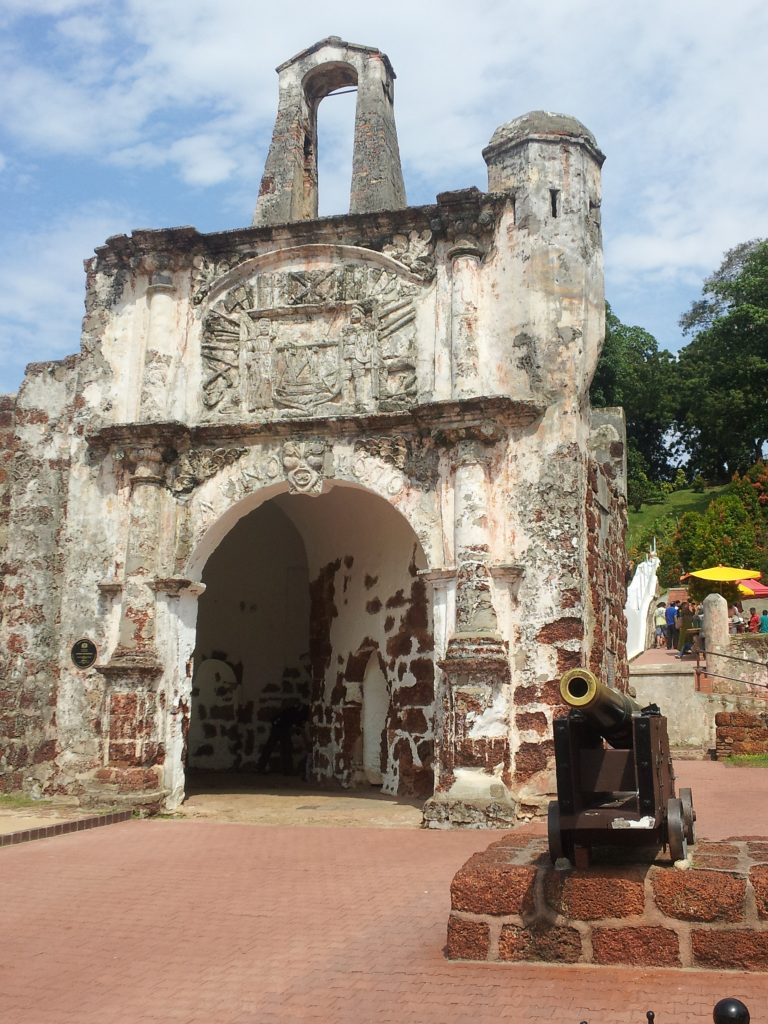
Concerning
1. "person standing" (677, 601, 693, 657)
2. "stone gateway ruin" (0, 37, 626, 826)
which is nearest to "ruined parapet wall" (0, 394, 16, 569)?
"stone gateway ruin" (0, 37, 626, 826)

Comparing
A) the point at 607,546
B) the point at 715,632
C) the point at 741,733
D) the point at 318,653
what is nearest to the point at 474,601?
the point at 607,546

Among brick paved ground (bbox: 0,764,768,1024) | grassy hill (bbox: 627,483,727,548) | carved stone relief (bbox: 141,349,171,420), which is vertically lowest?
brick paved ground (bbox: 0,764,768,1024)

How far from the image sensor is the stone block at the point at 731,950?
15.4 feet

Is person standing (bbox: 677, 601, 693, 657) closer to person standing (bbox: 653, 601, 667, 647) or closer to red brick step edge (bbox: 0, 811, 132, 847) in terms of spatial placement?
person standing (bbox: 653, 601, 667, 647)

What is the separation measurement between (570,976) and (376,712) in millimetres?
8736

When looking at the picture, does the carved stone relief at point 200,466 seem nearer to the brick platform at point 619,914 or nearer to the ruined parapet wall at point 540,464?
the ruined parapet wall at point 540,464

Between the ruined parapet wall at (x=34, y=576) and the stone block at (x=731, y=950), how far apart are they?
8562 mm

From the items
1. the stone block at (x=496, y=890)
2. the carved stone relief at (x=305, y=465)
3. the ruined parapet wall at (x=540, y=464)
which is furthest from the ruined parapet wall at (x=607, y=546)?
the stone block at (x=496, y=890)

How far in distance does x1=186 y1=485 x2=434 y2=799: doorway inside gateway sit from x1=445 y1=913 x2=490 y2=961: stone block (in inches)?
267

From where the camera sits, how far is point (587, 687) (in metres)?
4.87

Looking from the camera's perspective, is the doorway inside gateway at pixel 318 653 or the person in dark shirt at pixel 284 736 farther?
the person in dark shirt at pixel 284 736

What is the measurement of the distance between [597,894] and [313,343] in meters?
8.05

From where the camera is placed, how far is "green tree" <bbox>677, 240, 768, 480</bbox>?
44.2 m

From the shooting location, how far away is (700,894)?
4805mm
